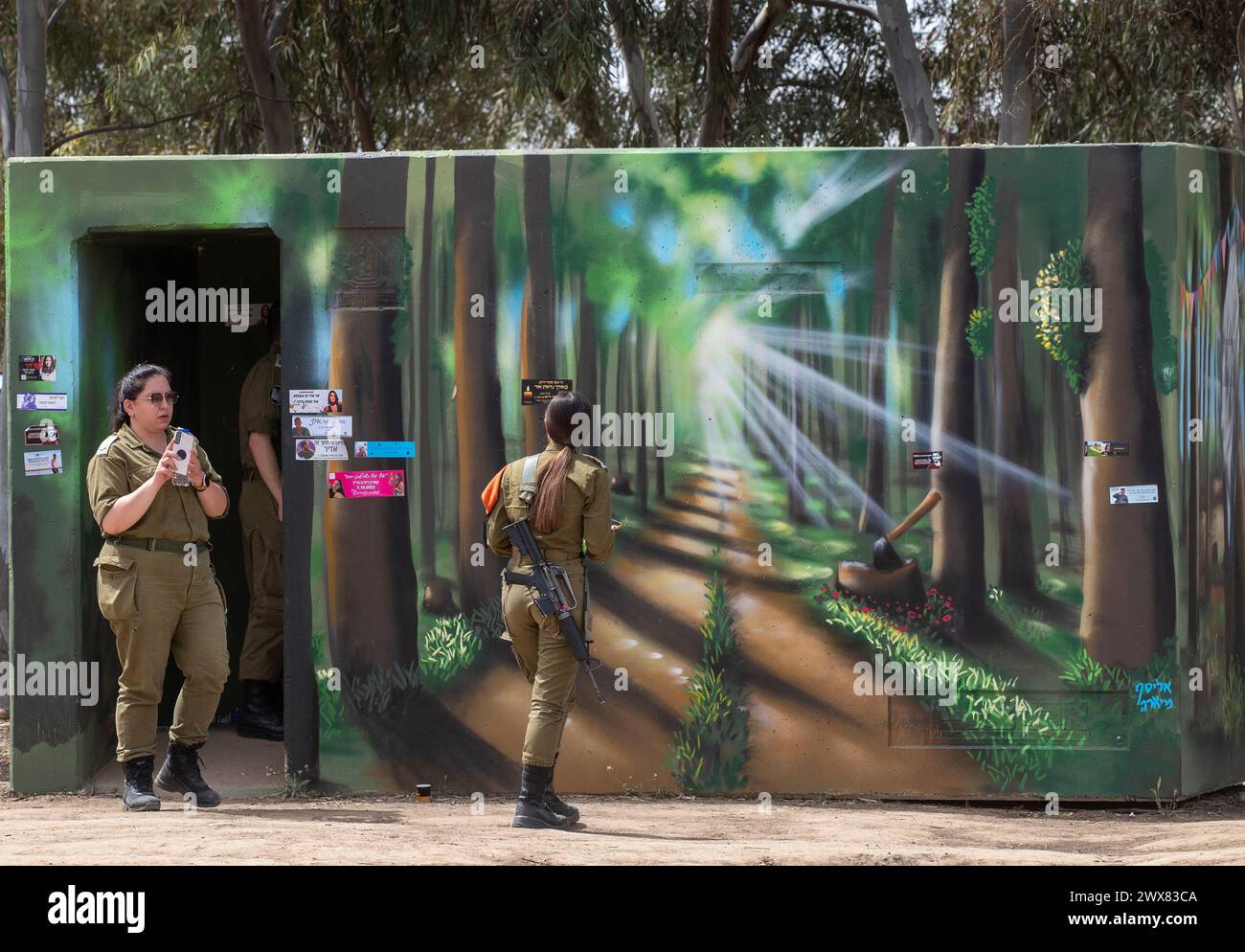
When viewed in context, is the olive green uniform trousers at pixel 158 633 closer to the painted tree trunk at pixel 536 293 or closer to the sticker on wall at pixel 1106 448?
the painted tree trunk at pixel 536 293

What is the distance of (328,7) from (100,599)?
28.8 ft

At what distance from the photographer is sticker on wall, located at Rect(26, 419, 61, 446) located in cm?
705

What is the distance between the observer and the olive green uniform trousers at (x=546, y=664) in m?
6.16

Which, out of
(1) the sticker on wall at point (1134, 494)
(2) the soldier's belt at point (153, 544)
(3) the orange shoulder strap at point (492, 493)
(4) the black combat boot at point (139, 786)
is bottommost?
(4) the black combat boot at point (139, 786)

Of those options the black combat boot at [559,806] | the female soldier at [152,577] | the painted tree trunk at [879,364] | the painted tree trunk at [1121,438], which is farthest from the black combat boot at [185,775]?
the painted tree trunk at [1121,438]

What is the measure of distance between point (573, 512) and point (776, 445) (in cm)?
125

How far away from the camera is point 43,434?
7055 millimetres

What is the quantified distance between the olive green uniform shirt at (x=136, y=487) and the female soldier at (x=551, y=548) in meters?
1.30

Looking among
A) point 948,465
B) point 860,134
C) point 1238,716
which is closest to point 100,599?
point 948,465

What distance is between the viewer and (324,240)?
7000mm

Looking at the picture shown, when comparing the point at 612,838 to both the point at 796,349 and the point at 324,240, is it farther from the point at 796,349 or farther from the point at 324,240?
the point at 324,240

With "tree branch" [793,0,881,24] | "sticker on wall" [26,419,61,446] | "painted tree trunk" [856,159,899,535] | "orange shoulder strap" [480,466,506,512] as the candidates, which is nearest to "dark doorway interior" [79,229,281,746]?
"sticker on wall" [26,419,61,446]

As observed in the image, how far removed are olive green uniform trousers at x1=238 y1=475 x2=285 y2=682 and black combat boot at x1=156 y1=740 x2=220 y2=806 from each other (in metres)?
1.26

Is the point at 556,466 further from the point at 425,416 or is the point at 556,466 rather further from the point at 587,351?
the point at 425,416
